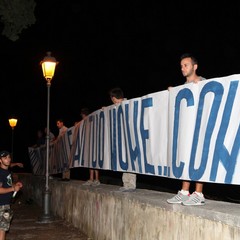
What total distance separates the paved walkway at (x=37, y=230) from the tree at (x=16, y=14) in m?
5.50

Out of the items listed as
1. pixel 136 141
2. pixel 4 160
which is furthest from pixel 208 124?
pixel 4 160

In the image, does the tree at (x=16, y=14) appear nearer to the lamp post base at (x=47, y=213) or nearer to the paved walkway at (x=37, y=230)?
the lamp post base at (x=47, y=213)

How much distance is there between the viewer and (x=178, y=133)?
17.7 ft

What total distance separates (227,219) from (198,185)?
1086 mm

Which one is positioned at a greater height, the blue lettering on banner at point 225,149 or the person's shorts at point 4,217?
the blue lettering on banner at point 225,149

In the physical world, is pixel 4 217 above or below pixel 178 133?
below

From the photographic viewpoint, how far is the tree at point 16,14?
12.8m

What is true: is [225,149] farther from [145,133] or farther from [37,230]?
[37,230]

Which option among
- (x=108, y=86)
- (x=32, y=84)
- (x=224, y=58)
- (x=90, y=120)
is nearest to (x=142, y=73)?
(x=108, y=86)

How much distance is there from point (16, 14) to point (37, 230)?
6.50 metres

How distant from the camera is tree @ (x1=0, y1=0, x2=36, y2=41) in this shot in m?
12.8

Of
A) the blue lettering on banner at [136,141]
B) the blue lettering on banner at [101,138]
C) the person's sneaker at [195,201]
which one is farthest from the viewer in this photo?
the blue lettering on banner at [101,138]

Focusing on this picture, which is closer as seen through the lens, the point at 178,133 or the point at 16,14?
the point at 178,133

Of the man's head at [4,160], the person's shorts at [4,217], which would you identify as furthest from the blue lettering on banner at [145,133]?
the person's shorts at [4,217]
